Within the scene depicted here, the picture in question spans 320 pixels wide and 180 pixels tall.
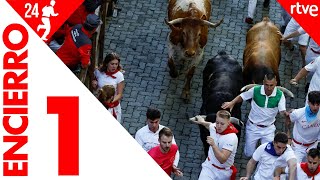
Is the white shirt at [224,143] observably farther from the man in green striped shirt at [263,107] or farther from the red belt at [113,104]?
the red belt at [113,104]

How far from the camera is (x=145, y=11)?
1759 centimetres

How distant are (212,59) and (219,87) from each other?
997mm

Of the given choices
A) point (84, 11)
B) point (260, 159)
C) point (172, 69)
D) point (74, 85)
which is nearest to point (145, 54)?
point (172, 69)

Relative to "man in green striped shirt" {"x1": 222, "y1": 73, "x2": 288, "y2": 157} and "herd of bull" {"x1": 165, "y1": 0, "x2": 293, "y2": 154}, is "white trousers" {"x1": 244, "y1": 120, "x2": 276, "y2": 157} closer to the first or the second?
"man in green striped shirt" {"x1": 222, "y1": 73, "x2": 288, "y2": 157}

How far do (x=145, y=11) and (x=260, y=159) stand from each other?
6.84m

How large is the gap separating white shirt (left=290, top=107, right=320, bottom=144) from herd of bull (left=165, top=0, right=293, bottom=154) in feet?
3.03

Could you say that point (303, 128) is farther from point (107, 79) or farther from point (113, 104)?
point (107, 79)

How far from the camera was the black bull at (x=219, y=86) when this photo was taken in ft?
43.0

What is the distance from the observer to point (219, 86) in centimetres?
1358

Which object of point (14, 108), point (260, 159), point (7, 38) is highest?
point (7, 38)

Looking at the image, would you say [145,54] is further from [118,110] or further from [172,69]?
[118,110]

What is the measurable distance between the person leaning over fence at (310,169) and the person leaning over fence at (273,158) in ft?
0.33

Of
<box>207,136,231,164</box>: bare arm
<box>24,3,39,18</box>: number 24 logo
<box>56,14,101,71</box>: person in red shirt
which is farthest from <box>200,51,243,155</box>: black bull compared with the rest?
<box>24,3,39,18</box>: number 24 logo

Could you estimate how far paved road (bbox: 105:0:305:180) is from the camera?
559 inches
